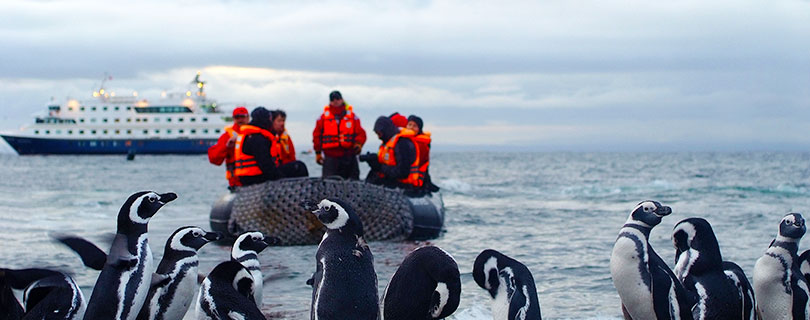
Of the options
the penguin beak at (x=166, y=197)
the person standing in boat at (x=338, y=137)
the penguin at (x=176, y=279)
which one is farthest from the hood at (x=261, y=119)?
the penguin at (x=176, y=279)

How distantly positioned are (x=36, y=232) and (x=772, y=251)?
453 inches

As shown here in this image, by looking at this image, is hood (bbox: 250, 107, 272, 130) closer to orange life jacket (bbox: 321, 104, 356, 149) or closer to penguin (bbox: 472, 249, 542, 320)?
orange life jacket (bbox: 321, 104, 356, 149)

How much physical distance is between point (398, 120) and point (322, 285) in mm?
8128

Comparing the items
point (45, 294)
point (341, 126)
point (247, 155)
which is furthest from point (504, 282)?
point (341, 126)

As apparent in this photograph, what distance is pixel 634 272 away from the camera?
4777 millimetres

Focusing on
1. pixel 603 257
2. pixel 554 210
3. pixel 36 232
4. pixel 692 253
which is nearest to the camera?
pixel 692 253

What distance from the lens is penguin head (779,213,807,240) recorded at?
197 inches

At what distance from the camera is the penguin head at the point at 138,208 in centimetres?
470

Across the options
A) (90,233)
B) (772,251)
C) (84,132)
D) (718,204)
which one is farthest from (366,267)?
(84,132)

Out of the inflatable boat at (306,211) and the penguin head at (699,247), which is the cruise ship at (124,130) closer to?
the inflatable boat at (306,211)

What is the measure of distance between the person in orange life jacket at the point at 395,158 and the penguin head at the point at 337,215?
695cm

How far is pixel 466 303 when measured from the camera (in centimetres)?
762

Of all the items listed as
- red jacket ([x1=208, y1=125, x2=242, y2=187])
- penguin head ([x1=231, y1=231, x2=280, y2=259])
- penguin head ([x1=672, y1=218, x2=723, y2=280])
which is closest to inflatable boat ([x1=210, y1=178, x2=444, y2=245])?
red jacket ([x1=208, y1=125, x2=242, y2=187])

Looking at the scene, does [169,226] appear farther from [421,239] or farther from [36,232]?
[421,239]
